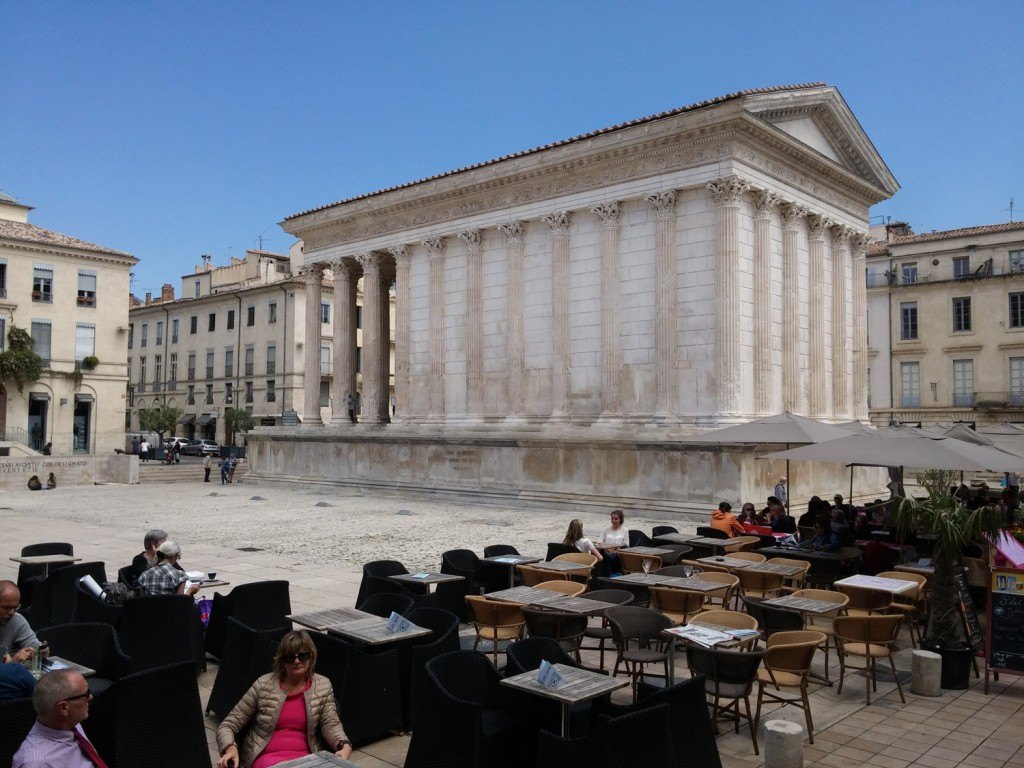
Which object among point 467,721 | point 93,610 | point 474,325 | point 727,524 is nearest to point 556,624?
point 467,721

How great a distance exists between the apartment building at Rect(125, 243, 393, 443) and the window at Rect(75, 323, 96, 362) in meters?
11.0

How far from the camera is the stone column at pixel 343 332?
33219 mm

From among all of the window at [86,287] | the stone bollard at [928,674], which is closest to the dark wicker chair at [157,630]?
the stone bollard at [928,674]

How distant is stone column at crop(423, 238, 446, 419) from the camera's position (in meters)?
29.1

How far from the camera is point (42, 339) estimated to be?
4094 centimetres

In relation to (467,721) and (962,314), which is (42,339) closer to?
(467,721)

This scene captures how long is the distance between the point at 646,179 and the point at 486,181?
5723 millimetres

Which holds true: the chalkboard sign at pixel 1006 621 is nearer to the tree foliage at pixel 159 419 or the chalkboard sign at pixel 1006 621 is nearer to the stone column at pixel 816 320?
the stone column at pixel 816 320

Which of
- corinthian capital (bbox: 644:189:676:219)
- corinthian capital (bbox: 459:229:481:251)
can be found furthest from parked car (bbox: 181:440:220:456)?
corinthian capital (bbox: 644:189:676:219)

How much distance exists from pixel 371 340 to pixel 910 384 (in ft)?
97.5

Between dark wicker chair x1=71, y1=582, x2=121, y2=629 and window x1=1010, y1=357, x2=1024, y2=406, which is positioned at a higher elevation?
window x1=1010, y1=357, x2=1024, y2=406

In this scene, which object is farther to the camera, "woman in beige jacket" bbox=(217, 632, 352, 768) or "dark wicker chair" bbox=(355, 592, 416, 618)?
"dark wicker chair" bbox=(355, 592, 416, 618)

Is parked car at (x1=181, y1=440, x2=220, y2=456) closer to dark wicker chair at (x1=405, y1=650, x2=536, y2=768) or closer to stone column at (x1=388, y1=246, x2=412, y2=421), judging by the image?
stone column at (x1=388, y1=246, x2=412, y2=421)

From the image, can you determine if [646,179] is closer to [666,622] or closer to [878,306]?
[666,622]
